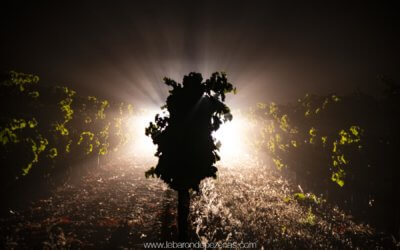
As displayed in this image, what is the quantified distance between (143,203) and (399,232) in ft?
46.8

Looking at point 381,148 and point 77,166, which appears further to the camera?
point 77,166

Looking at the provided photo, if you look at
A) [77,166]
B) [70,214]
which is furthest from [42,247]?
[77,166]

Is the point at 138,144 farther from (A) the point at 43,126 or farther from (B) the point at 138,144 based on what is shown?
(A) the point at 43,126

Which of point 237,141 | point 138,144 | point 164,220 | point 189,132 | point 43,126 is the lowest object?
point 164,220

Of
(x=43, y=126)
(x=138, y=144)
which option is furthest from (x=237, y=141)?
(x=43, y=126)

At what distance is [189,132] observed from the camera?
28.4ft

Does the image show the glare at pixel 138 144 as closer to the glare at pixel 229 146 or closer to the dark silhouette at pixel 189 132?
the glare at pixel 229 146

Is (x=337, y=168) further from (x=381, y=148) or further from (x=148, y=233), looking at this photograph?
(x=148, y=233)

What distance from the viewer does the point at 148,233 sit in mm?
11062

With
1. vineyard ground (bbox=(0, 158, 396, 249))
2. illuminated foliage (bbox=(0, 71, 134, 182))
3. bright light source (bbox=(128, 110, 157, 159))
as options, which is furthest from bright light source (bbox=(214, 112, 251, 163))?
vineyard ground (bbox=(0, 158, 396, 249))

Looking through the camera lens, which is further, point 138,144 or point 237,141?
point 237,141

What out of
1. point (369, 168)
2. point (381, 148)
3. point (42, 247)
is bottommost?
point (42, 247)

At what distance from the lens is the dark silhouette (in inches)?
340

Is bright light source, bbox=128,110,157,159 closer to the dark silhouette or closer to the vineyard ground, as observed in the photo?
the vineyard ground
